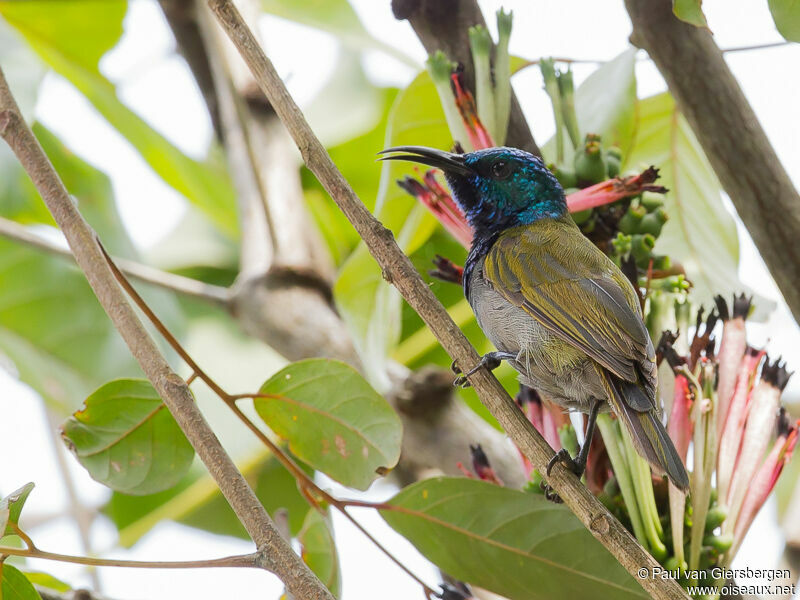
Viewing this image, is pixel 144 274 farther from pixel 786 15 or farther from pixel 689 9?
pixel 786 15

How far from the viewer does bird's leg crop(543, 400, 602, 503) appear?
1.55m

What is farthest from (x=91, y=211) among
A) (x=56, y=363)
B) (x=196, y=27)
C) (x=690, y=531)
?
(x=690, y=531)

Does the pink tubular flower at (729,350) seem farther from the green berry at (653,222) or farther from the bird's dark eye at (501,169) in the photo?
the bird's dark eye at (501,169)

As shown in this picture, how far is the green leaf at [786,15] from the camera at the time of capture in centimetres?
157

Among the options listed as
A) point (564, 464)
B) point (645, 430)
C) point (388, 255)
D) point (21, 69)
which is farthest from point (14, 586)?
point (21, 69)

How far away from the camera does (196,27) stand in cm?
346

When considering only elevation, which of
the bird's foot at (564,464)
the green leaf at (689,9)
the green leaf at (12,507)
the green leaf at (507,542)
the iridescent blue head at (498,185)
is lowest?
the green leaf at (507,542)

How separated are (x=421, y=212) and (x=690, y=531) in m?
0.99

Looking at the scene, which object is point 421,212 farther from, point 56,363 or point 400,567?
point 56,363

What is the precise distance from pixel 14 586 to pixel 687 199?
1863mm

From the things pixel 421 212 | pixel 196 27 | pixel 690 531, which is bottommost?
pixel 690 531

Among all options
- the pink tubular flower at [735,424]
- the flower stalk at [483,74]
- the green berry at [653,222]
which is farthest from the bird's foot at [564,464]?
the flower stalk at [483,74]

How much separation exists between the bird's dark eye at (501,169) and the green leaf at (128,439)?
93 cm

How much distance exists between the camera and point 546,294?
2.12 meters
